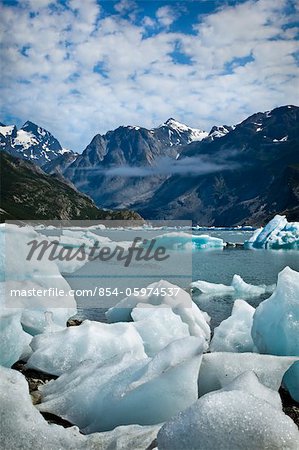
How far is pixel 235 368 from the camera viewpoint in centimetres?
599

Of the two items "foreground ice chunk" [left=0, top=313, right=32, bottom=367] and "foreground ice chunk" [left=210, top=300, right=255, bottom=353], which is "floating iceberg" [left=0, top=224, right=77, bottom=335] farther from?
"foreground ice chunk" [left=210, top=300, right=255, bottom=353]

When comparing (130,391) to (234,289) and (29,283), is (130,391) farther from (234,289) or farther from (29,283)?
(234,289)

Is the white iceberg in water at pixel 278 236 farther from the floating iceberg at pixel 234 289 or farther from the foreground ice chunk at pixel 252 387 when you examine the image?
the foreground ice chunk at pixel 252 387

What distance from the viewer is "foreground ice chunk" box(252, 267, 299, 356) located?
314 inches

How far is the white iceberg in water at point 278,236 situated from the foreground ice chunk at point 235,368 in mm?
53861

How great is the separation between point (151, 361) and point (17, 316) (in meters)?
3.20

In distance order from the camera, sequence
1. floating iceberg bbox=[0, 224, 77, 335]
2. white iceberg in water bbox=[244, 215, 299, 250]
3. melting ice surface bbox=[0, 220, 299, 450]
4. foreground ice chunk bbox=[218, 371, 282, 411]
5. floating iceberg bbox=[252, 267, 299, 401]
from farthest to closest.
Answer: white iceberg in water bbox=[244, 215, 299, 250], floating iceberg bbox=[0, 224, 77, 335], floating iceberg bbox=[252, 267, 299, 401], foreground ice chunk bbox=[218, 371, 282, 411], melting ice surface bbox=[0, 220, 299, 450]

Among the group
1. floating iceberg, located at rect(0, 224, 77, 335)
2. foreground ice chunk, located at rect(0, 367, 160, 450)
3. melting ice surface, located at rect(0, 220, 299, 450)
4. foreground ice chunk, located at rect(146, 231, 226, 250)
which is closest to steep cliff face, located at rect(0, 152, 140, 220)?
foreground ice chunk, located at rect(146, 231, 226, 250)

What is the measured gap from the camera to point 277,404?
516 cm

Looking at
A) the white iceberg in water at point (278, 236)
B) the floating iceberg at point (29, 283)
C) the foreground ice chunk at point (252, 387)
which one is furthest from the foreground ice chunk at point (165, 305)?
the white iceberg in water at point (278, 236)

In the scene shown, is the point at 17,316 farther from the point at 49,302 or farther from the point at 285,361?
the point at 285,361

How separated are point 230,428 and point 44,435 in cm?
225

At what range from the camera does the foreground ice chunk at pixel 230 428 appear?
363cm

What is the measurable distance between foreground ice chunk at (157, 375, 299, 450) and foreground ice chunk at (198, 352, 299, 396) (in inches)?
80.2
